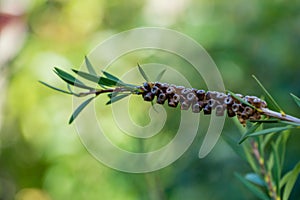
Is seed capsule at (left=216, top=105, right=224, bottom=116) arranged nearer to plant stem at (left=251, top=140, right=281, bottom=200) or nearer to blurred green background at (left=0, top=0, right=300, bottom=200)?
plant stem at (left=251, top=140, right=281, bottom=200)

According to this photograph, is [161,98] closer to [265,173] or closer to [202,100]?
[202,100]

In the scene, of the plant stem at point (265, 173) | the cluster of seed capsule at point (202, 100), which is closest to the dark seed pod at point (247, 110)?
the cluster of seed capsule at point (202, 100)

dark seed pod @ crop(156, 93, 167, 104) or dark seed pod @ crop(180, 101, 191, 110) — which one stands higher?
dark seed pod @ crop(156, 93, 167, 104)

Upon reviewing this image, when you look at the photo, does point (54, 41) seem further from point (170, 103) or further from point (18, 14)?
point (170, 103)

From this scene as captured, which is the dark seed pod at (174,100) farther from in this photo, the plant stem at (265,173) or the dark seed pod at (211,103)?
the plant stem at (265,173)

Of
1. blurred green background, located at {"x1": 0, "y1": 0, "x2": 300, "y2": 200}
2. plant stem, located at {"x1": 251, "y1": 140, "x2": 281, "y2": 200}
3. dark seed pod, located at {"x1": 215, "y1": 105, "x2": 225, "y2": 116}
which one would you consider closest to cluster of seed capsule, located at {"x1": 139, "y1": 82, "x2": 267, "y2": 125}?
dark seed pod, located at {"x1": 215, "y1": 105, "x2": 225, "y2": 116}

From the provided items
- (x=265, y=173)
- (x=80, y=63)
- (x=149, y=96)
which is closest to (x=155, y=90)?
(x=149, y=96)
